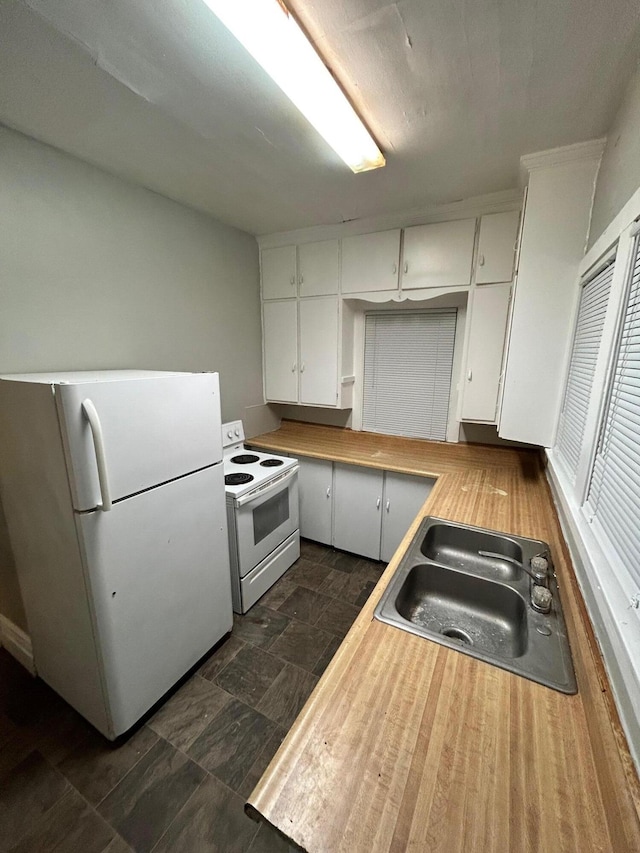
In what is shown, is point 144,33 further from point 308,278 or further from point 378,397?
point 378,397

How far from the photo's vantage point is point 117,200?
1.80 meters

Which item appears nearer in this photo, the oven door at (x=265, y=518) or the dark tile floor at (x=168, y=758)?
the dark tile floor at (x=168, y=758)

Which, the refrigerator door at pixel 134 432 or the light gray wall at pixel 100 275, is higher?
the light gray wall at pixel 100 275

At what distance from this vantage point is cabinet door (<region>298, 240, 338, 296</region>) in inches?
100

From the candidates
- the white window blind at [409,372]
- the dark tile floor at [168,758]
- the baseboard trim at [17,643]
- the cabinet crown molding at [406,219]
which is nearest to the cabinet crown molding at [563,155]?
the cabinet crown molding at [406,219]

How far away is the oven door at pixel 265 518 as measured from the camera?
194 centimetres

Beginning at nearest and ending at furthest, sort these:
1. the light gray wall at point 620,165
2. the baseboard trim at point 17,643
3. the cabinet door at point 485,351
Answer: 1. the light gray wall at point 620,165
2. the baseboard trim at point 17,643
3. the cabinet door at point 485,351

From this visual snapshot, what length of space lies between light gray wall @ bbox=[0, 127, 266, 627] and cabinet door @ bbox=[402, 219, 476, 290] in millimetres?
1311

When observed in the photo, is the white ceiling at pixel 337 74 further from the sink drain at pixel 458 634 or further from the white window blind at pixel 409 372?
the sink drain at pixel 458 634

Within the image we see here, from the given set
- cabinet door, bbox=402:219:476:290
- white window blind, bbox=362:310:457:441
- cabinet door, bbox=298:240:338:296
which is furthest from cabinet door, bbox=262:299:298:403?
cabinet door, bbox=402:219:476:290

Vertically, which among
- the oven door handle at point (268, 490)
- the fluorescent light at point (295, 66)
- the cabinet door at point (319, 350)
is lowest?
the oven door handle at point (268, 490)

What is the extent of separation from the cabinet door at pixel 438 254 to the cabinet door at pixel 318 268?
0.55m

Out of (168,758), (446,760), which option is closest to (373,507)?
(168,758)

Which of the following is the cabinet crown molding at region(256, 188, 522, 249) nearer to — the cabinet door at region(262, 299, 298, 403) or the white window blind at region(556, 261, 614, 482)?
the cabinet door at region(262, 299, 298, 403)
